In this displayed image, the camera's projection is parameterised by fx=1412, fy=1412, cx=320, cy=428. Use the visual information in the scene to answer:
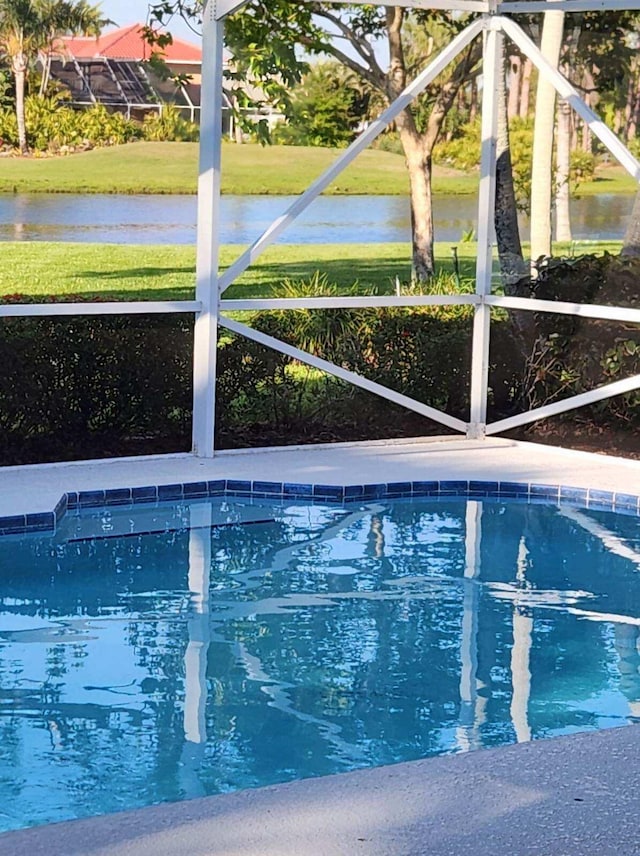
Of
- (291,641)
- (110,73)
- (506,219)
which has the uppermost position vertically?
(110,73)

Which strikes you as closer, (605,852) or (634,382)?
(605,852)

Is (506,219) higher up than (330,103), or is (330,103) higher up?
(330,103)

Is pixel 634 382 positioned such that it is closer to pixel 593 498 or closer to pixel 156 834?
pixel 593 498

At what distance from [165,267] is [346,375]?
50.9ft

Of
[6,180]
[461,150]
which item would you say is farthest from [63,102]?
[461,150]

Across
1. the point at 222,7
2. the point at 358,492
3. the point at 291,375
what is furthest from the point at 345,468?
the point at 222,7

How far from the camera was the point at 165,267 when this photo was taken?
23.9m

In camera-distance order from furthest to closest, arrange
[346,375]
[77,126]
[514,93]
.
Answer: [77,126] → [514,93] → [346,375]

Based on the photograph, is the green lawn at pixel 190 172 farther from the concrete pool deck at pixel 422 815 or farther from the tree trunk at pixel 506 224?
the concrete pool deck at pixel 422 815

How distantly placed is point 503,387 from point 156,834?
659 cm

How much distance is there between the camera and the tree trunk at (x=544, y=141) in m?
11.7

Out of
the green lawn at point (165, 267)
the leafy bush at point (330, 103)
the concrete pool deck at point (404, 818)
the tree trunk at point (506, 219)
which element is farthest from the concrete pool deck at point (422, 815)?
the green lawn at point (165, 267)

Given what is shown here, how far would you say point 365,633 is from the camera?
568 cm

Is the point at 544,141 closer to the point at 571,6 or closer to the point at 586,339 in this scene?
the point at 586,339
